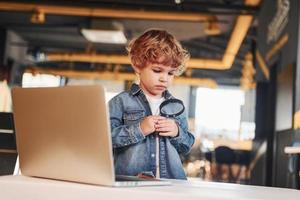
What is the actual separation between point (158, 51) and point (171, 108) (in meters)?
0.19

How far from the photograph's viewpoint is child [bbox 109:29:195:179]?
1.57 m

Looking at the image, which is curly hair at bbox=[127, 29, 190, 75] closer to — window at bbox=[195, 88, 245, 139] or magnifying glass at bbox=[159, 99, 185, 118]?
magnifying glass at bbox=[159, 99, 185, 118]

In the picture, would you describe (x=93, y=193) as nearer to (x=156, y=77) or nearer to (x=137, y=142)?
(x=137, y=142)

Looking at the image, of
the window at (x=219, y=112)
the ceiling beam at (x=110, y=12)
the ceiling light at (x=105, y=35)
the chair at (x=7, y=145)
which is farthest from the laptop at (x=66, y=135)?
the window at (x=219, y=112)

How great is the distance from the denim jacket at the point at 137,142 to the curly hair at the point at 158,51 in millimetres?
100

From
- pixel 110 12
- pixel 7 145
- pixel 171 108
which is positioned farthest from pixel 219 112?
pixel 171 108

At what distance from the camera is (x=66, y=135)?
1189 millimetres

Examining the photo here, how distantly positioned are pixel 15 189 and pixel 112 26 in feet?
23.0

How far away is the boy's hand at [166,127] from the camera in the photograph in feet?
5.08

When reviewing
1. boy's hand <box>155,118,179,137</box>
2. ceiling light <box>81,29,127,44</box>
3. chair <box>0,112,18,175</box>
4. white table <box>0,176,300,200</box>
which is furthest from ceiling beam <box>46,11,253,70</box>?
white table <box>0,176,300,200</box>

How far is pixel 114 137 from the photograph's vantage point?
157 cm

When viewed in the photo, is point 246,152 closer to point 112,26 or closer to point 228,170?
point 228,170

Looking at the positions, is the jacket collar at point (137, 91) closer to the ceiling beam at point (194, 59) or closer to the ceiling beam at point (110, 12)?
the ceiling beam at point (110, 12)

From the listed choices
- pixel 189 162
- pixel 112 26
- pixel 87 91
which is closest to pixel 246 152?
pixel 189 162
